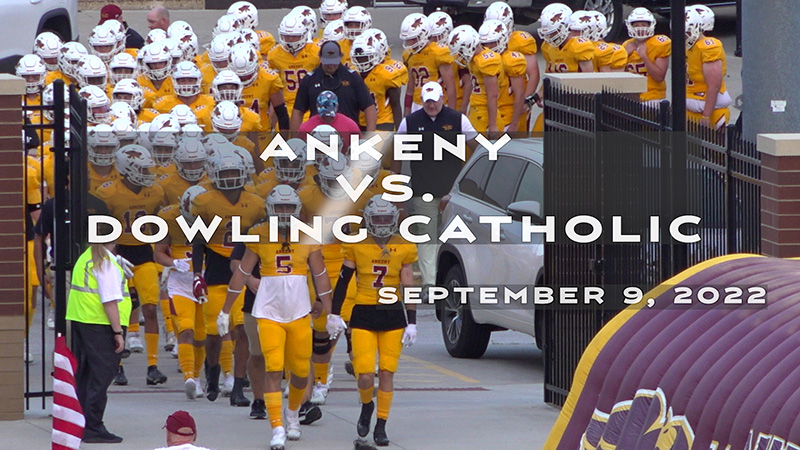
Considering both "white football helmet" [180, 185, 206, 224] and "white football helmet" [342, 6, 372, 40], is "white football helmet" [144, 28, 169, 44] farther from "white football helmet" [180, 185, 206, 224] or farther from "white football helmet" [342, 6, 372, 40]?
"white football helmet" [180, 185, 206, 224]

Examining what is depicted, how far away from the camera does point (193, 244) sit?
1115 cm

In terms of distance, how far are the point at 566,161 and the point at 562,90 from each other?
62cm

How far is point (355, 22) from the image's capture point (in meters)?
15.7

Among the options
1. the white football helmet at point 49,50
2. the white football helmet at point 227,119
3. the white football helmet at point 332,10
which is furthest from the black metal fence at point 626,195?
the white football helmet at point 49,50

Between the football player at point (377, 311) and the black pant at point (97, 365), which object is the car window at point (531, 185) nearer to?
the football player at point (377, 311)

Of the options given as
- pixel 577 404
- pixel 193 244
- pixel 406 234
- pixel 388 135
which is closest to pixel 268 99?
pixel 388 135

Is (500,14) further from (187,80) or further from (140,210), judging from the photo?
(140,210)

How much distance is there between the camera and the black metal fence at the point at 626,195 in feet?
29.3

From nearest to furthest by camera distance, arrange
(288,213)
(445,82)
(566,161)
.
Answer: (288,213)
(566,161)
(445,82)

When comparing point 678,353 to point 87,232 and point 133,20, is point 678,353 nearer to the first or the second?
point 87,232

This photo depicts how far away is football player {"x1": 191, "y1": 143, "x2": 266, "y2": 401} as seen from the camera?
10844 millimetres

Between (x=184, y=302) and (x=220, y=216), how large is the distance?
883 millimetres

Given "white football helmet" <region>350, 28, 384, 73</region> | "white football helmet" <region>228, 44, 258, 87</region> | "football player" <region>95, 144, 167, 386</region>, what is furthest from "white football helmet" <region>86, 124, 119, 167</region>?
"white football helmet" <region>350, 28, 384, 73</region>

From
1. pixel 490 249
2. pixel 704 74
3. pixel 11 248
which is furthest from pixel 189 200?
pixel 704 74
